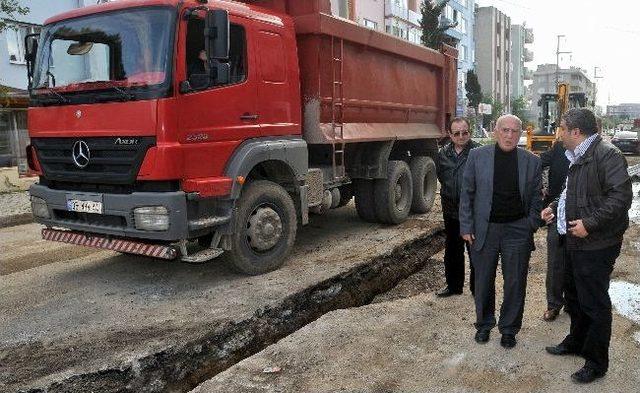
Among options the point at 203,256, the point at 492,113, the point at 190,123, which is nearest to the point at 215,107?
the point at 190,123

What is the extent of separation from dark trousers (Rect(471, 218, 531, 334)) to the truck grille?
2.94 meters

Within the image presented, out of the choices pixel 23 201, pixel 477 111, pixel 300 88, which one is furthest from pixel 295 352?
pixel 477 111

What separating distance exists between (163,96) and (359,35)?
3.25 meters

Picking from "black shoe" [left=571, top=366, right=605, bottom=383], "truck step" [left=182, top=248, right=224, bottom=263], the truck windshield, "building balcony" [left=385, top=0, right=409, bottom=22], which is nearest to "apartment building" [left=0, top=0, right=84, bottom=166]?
the truck windshield

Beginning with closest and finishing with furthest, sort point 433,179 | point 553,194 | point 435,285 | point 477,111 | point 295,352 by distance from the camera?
point 295,352, point 553,194, point 435,285, point 433,179, point 477,111

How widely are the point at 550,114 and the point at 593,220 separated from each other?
68.7ft

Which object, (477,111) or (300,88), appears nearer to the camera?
(300,88)

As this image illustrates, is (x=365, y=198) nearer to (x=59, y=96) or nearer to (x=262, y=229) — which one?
(x=262, y=229)

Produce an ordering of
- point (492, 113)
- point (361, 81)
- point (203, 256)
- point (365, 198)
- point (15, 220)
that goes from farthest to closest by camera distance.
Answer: point (492, 113) < point (15, 220) < point (365, 198) < point (361, 81) < point (203, 256)

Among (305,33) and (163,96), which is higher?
(305,33)

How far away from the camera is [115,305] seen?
15.6 feet

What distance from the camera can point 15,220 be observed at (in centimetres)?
954

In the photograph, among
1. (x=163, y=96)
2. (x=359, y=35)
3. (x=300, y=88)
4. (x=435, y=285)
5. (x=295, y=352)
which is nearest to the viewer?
(x=295, y=352)

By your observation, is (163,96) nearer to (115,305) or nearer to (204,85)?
(204,85)
